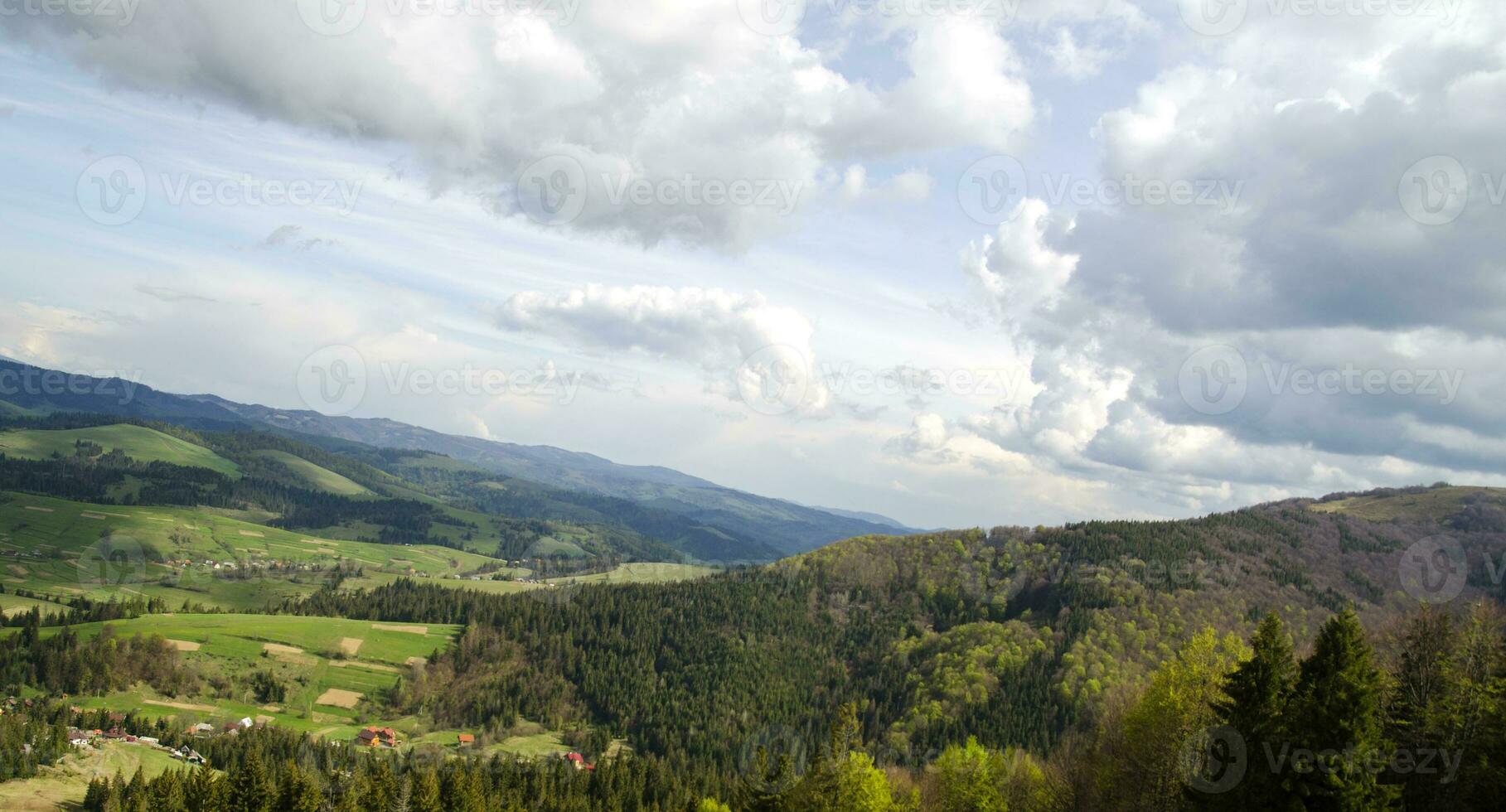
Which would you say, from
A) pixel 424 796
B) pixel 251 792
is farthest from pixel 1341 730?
pixel 251 792

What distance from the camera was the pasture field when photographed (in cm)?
11012

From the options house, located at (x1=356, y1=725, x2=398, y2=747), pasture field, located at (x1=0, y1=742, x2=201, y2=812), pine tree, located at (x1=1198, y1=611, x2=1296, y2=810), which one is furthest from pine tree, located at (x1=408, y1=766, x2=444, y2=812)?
house, located at (x1=356, y1=725, x2=398, y2=747)

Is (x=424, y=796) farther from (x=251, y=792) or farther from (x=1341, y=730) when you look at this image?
(x=1341, y=730)

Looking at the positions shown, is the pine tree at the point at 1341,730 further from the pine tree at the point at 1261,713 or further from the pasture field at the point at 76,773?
the pasture field at the point at 76,773

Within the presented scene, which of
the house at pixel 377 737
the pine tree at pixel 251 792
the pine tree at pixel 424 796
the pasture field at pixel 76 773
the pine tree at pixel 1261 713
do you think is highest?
the pine tree at pixel 1261 713

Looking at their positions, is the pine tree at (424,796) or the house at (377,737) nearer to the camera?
the pine tree at (424,796)

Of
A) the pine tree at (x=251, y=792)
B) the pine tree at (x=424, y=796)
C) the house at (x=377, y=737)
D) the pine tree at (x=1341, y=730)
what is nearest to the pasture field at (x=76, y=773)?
the pine tree at (x=251, y=792)

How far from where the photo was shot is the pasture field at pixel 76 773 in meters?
110

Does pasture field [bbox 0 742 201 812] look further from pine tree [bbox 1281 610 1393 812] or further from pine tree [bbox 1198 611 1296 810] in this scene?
pine tree [bbox 1281 610 1393 812]

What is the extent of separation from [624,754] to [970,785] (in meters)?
155

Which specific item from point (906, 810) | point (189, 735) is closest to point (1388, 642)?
point (906, 810)

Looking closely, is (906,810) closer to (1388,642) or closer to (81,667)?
Result: (1388,642)

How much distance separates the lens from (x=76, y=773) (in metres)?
122

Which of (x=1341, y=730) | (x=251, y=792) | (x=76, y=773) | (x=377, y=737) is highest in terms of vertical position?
(x=1341, y=730)
